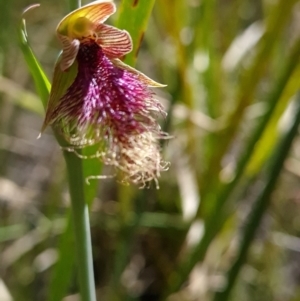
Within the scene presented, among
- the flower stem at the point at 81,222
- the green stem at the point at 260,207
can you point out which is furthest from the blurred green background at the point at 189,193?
the flower stem at the point at 81,222

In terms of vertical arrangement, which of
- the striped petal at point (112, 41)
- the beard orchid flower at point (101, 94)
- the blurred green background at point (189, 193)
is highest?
the striped petal at point (112, 41)

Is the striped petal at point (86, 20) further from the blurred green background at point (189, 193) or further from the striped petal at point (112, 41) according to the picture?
the blurred green background at point (189, 193)

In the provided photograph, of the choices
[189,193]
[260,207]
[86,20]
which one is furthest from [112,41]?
[189,193]

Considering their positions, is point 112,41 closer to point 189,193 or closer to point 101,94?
point 101,94

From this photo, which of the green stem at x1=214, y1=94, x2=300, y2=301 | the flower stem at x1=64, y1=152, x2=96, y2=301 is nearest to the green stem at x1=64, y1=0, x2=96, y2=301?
the flower stem at x1=64, y1=152, x2=96, y2=301

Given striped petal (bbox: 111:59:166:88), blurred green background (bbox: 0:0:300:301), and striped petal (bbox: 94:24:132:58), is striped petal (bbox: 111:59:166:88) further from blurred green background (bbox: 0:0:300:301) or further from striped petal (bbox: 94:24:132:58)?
blurred green background (bbox: 0:0:300:301)

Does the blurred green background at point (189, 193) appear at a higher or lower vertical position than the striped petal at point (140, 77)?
lower

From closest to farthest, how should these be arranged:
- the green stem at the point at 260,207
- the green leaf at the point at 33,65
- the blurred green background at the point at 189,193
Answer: the green leaf at the point at 33,65
the green stem at the point at 260,207
the blurred green background at the point at 189,193

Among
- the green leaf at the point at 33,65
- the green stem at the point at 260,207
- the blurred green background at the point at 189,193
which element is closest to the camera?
the green leaf at the point at 33,65
